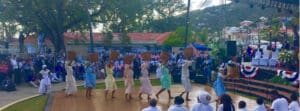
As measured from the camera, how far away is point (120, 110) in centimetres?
1540

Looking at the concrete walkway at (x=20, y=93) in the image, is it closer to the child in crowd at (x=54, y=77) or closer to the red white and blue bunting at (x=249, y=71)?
the child in crowd at (x=54, y=77)

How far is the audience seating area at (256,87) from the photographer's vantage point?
17188 millimetres

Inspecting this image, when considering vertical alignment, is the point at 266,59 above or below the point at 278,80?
above

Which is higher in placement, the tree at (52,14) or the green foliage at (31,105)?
the tree at (52,14)

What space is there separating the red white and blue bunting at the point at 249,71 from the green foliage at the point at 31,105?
8.70 m

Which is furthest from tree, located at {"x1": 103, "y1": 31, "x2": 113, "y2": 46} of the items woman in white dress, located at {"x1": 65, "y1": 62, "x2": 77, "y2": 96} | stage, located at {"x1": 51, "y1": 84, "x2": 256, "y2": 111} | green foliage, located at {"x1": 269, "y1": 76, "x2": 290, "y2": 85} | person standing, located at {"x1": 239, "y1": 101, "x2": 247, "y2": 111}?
person standing, located at {"x1": 239, "y1": 101, "x2": 247, "y2": 111}

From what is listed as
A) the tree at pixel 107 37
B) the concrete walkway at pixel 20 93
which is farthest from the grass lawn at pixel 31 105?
the tree at pixel 107 37

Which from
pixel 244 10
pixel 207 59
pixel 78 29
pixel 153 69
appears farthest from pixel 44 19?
pixel 244 10

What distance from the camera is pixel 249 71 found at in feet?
69.7

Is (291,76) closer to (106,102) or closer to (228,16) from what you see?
(106,102)

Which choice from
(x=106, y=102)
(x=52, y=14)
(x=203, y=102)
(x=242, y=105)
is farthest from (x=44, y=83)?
(x=52, y=14)

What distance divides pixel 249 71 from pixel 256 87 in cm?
179

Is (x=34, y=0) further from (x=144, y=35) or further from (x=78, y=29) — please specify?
(x=144, y=35)

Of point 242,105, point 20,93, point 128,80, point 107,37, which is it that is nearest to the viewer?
point 242,105
